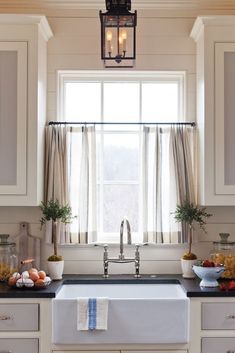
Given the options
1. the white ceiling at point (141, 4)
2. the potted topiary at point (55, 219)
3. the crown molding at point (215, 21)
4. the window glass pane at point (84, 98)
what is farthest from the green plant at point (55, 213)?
the crown molding at point (215, 21)

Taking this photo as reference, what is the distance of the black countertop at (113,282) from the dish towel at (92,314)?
17 cm

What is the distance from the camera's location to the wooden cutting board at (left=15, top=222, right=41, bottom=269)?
323cm

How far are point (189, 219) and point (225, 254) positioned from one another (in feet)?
1.08

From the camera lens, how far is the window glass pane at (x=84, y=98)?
345cm

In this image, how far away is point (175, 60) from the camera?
3355mm

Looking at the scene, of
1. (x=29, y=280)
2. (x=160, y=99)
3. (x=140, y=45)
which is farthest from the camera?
(x=160, y=99)

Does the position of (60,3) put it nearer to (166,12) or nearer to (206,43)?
(166,12)

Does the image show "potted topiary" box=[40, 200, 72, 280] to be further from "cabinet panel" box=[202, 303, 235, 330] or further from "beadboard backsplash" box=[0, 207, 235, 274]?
"cabinet panel" box=[202, 303, 235, 330]

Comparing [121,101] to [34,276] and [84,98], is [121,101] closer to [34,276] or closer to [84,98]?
[84,98]

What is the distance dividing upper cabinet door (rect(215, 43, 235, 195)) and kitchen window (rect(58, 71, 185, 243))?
42 cm

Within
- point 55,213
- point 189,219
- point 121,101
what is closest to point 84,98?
point 121,101

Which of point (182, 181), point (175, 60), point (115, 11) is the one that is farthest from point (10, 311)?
point (175, 60)

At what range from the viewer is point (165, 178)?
130 inches

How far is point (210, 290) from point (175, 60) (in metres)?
1.62
